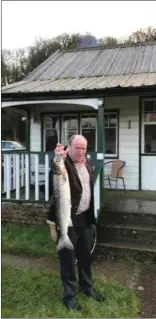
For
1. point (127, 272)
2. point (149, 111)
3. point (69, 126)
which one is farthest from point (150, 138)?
point (127, 272)

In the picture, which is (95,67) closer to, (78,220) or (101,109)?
(101,109)

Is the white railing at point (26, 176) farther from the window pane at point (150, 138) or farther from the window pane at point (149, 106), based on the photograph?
the window pane at point (149, 106)

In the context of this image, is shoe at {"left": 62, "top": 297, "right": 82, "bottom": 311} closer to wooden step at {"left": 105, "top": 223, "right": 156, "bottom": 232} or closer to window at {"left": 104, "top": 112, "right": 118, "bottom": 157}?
wooden step at {"left": 105, "top": 223, "right": 156, "bottom": 232}

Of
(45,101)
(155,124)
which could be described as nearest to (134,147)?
(155,124)

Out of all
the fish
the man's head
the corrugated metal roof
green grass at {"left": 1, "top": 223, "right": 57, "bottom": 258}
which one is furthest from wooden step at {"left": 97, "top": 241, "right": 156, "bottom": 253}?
the corrugated metal roof

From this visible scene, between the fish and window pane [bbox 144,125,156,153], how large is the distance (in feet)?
19.8

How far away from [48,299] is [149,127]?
244 inches

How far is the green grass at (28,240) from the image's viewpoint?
18.8 feet

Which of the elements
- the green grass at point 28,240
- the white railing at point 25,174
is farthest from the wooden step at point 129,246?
the white railing at point 25,174

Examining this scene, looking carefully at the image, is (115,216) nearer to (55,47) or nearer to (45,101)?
(45,101)

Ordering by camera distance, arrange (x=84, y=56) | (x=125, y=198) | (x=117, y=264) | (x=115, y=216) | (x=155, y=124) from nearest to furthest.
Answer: (x=117, y=264) → (x=115, y=216) → (x=125, y=198) → (x=155, y=124) → (x=84, y=56)

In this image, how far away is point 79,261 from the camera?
396 cm

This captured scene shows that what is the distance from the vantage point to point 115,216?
6.36m

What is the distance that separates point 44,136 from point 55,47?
2648 centimetres
